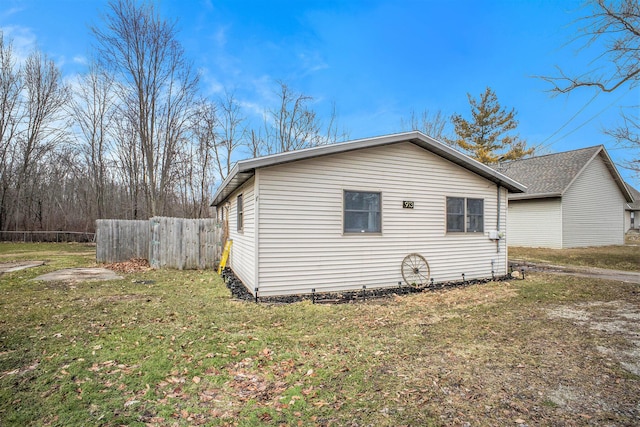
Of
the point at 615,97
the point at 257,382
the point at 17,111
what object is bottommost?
the point at 257,382

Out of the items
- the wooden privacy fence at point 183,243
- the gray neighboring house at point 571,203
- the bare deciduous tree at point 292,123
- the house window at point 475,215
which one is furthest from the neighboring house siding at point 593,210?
the wooden privacy fence at point 183,243

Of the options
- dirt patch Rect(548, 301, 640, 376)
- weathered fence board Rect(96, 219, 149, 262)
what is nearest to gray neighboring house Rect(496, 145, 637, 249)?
dirt patch Rect(548, 301, 640, 376)

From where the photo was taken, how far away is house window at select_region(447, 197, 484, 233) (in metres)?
8.80

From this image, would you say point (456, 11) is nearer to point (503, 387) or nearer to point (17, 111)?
point (503, 387)

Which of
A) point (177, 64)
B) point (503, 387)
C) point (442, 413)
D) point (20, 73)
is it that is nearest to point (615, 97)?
point (503, 387)

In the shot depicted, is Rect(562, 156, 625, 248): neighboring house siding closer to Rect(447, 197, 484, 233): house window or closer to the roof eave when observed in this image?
the roof eave

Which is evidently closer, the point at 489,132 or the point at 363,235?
the point at 363,235

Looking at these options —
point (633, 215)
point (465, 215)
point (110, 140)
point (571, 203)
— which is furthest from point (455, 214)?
point (633, 215)

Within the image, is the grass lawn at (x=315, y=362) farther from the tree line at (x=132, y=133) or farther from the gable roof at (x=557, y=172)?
the tree line at (x=132, y=133)

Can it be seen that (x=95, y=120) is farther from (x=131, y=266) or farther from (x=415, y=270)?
(x=415, y=270)

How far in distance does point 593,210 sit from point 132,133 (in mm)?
28258

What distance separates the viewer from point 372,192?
25.2 ft

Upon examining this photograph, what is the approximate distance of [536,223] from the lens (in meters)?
17.6

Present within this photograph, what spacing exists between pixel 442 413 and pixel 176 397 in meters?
2.33
